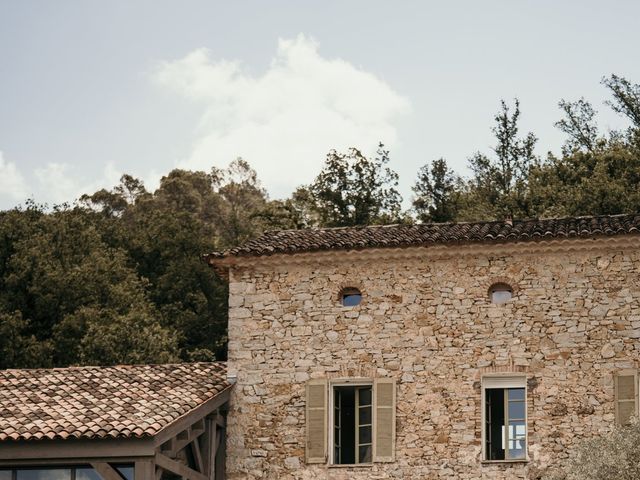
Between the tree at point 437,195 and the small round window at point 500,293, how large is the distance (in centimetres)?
2657

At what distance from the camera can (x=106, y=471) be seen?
23.4 m

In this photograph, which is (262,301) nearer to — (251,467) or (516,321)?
(251,467)

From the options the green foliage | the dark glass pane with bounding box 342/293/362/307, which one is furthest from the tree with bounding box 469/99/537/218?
the dark glass pane with bounding box 342/293/362/307

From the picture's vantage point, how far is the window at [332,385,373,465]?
25953 millimetres

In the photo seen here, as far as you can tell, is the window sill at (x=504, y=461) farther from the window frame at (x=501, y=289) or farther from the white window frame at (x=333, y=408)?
the window frame at (x=501, y=289)

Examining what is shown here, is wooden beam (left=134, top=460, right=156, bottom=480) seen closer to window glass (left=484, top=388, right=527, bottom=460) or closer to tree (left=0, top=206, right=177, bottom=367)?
window glass (left=484, top=388, right=527, bottom=460)

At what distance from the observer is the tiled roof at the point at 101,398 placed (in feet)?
77.2

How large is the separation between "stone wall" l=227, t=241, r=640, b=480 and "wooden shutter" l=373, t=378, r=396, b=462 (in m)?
0.14

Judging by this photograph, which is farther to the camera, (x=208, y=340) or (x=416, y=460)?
(x=208, y=340)

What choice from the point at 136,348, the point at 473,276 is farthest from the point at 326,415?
the point at 136,348

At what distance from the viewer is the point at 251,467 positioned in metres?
26.1

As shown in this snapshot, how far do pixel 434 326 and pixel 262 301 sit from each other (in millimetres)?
3256

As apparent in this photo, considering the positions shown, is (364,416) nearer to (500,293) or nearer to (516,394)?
(516,394)

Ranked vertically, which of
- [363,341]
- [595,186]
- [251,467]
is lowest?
[251,467]
